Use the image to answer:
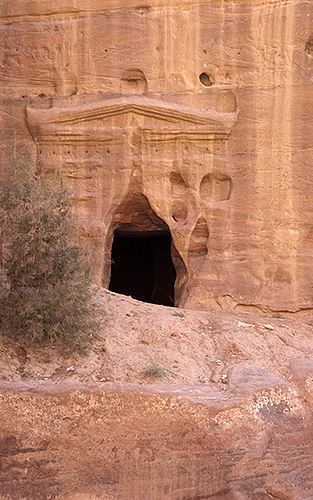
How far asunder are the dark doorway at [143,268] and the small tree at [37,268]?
27.0ft

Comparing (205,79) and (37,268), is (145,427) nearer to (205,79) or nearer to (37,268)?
(37,268)

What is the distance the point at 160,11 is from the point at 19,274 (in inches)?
227

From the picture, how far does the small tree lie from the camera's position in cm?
667

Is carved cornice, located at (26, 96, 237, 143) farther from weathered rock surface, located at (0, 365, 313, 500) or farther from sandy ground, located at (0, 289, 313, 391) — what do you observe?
weathered rock surface, located at (0, 365, 313, 500)

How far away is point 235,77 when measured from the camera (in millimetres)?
9945

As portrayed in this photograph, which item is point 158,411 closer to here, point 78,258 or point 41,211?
point 78,258

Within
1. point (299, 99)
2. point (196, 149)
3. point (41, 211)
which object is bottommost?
point (41, 211)

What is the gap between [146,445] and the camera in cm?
572

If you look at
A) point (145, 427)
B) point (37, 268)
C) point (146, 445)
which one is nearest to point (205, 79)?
point (37, 268)

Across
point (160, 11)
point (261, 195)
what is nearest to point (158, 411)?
point (261, 195)

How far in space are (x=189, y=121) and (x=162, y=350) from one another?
4.62 metres

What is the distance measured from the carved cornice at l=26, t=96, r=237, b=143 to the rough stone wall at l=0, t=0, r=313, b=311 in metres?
0.02

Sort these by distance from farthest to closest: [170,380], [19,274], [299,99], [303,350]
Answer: [299,99], [303,350], [19,274], [170,380]

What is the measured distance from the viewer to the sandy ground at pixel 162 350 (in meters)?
6.40
